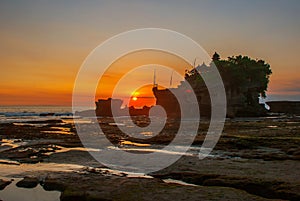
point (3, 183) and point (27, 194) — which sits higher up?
point (3, 183)

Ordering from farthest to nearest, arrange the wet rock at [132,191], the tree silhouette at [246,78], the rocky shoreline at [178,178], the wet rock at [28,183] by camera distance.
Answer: the tree silhouette at [246,78]
the wet rock at [28,183]
the rocky shoreline at [178,178]
the wet rock at [132,191]

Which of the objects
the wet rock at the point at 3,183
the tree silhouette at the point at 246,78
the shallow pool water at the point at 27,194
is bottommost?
the shallow pool water at the point at 27,194

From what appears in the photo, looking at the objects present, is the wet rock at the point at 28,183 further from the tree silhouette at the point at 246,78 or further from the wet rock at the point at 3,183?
the tree silhouette at the point at 246,78

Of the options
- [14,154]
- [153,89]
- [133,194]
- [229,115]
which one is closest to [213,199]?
[133,194]

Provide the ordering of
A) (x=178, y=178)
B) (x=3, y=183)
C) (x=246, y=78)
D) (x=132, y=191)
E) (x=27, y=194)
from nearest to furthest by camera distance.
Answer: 1. (x=132, y=191)
2. (x=27, y=194)
3. (x=3, y=183)
4. (x=178, y=178)
5. (x=246, y=78)

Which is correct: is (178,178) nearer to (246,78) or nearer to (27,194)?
(27,194)

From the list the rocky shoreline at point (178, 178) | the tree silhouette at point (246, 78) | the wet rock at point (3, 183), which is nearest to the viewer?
the rocky shoreline at point (178, 178)

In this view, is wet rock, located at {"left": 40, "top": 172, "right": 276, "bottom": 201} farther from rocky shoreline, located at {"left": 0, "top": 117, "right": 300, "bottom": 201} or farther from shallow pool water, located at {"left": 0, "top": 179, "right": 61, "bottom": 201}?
shallow pool water, located at {"left": 0, "top": 179, "right": 61, "bottom": 201}

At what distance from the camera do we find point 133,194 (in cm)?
991

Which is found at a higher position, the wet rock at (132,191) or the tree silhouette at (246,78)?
the tree silhouette at (246,78)

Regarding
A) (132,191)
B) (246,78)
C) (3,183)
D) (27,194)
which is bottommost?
(27,194)

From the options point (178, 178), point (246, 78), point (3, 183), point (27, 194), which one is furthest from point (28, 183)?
point (246, 78)

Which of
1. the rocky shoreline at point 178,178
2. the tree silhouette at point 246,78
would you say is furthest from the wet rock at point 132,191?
the tree silhouette at point 246,78

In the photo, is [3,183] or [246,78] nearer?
[3,183]
